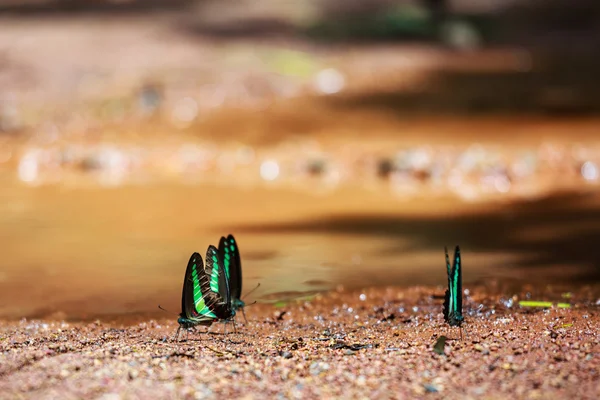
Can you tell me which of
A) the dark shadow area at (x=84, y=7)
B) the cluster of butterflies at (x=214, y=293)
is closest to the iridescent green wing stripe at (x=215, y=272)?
the cluster of butterflies at (x=214, y=293)

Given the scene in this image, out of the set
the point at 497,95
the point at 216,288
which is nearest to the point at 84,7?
the point at 497,95

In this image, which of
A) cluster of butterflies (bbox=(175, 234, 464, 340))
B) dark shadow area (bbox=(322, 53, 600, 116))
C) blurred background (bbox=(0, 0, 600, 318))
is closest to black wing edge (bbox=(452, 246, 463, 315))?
cluster of butterflies (bbox=(175, 234, 464, 340))

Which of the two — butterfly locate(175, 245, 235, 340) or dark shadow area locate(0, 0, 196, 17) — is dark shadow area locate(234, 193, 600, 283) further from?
dark shadow area locate(0, 0, 196, 17)

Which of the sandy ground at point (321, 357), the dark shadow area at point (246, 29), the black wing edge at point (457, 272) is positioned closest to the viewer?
the sandy ground at point (321, 357)

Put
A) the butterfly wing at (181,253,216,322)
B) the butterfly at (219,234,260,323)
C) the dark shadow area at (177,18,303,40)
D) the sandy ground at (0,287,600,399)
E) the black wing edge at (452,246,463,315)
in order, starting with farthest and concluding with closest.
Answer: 1. the dark shadow area at (177,18,303,40)
2. the butterfly at (219,234,260,323)
3. the butterfly wing at (181,253,216,322)
4. the black wing edge at (452,246,463,315)
5. the sandy ground at (0,287,600,399)

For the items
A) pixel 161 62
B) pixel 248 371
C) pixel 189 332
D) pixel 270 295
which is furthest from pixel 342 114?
pixel 248 371

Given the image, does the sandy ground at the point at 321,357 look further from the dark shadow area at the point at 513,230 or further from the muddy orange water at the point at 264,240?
the dark shadow area at the point at 513,230

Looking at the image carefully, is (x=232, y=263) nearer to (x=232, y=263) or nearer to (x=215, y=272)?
(x=232, y=263)
